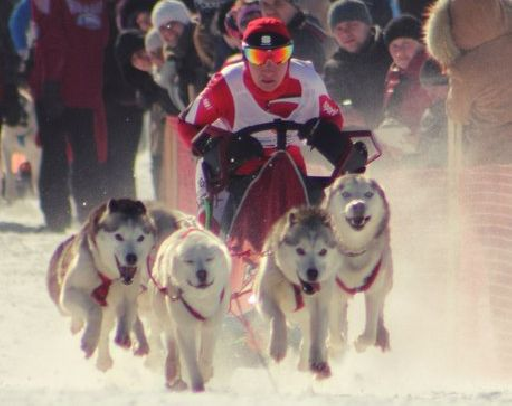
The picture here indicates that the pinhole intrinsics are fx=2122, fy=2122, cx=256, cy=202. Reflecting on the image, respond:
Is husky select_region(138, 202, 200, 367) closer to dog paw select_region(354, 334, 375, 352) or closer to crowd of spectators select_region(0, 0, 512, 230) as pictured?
dog paw select_region(354, 334, 375, 352)

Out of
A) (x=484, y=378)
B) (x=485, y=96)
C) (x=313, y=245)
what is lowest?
(x=484, y=378)

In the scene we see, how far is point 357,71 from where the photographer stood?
522 inches

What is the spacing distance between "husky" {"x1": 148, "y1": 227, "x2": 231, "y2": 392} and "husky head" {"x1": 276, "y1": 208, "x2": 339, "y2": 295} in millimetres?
256

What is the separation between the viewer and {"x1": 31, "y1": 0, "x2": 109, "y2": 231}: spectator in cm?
1596

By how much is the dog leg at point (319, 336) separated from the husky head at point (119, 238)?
790 millimetres

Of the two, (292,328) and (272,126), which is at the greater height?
(272,126)

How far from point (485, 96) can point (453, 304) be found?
1.09 metres

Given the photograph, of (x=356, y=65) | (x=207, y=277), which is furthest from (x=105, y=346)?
(x=356, y=65)

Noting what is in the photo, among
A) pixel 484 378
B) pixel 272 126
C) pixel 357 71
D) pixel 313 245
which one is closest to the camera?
pixel 313 245

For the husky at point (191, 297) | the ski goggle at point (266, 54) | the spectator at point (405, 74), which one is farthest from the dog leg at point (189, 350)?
the spectator at point (405, 74)

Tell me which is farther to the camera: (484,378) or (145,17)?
(145,17)

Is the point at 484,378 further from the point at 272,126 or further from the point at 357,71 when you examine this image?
the point at 357,71

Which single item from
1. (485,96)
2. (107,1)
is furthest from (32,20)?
(485,96)

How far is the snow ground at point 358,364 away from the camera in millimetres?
8992
